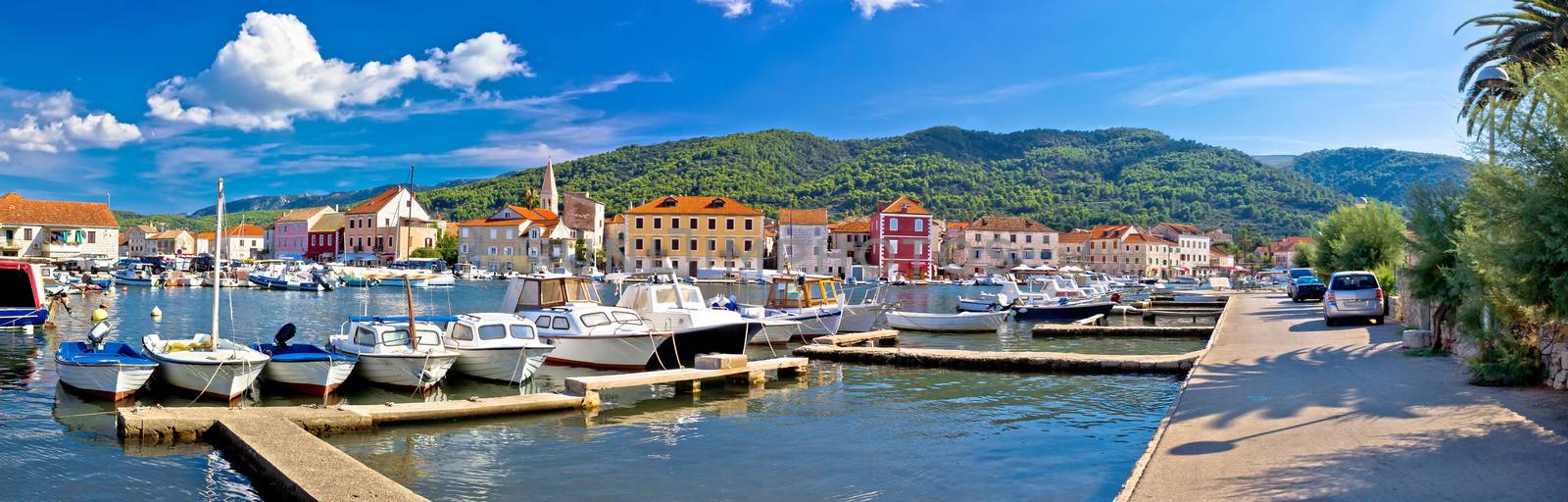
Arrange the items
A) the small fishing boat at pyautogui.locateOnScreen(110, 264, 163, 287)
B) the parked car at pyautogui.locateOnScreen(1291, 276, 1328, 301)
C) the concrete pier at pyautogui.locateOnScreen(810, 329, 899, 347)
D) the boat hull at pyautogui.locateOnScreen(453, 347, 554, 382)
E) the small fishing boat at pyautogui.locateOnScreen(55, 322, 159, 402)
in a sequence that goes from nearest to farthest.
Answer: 1. the small fishing boat at pyautogui.locateOnScreen(55, 322, 159, 402)
2. the boat hull at pyautogui.locateOnScreen(453, 347, 554, 382)
3. the concrete pier at pyautogui.locateOnScreen(810, 329, 899, 347)
4. the parked car at pyautogui.locateOnScreen(1291, 276, 1328, 301)
5. the small fishing boat at pyautogui.locateOnScreen(110, 264, 163, 287)

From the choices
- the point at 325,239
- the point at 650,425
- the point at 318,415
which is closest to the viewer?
the point at 318,415

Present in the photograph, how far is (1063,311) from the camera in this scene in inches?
1652

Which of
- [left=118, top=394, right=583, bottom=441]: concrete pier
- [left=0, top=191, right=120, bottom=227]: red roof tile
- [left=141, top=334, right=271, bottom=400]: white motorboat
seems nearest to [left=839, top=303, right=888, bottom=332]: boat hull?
[left=118, top=394, right=583, bottom=441]: concrete pier

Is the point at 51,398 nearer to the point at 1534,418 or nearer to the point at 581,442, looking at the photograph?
the point at 581,442

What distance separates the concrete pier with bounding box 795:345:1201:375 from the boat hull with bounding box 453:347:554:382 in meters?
8.05

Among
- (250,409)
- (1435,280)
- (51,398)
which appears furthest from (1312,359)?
(51,398)

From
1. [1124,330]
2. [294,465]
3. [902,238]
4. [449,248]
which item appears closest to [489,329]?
[294,465]

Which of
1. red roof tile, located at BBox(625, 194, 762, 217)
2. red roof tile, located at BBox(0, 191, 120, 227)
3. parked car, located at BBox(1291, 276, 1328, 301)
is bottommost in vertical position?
parked car, located at BBox(1291, 276, 1328, 301)

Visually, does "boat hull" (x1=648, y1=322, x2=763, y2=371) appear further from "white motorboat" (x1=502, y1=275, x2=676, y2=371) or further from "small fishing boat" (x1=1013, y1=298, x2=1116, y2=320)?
"small fishing boat" (x1=1013, y1=298, x2=1116, y2=320)

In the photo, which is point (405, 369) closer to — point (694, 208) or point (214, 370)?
point (214, 370)

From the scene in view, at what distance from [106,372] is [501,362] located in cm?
726

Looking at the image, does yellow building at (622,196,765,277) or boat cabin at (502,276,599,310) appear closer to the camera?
boat cabin at (502,276,599,310)

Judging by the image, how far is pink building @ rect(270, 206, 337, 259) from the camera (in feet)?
419

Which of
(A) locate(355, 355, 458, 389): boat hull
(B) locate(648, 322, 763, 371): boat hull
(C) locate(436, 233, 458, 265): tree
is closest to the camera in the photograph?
(A) locate(355, 355, 458, 389): boat hull
